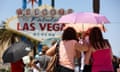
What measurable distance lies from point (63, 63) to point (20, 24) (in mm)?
16625

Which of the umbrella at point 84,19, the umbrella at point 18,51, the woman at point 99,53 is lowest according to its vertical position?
the umbrella at point 18,51

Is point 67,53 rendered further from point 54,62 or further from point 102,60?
point 102,60

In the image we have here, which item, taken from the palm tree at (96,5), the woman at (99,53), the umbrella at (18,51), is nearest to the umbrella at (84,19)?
the umbrella at (18,51)

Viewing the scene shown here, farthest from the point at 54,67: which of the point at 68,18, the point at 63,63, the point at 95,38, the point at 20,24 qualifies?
the point at 20,24

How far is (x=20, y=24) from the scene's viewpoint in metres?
26.2

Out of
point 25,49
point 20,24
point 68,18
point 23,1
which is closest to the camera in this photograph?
point 25,49

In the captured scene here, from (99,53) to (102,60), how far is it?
0.50 ft

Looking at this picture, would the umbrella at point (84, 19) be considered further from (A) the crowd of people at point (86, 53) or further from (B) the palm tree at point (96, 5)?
(B) the palm tree at point (96, 5)

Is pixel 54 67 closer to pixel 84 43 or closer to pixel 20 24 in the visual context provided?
pixel 84 43

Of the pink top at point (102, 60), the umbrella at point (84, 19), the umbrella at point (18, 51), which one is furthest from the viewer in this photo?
the umbrella at point (84, 19)

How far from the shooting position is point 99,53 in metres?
9.38

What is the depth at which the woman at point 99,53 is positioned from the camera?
936 cm

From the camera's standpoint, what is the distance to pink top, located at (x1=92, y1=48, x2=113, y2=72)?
9352 mm

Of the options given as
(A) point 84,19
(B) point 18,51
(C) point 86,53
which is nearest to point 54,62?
(C) point 86,53
